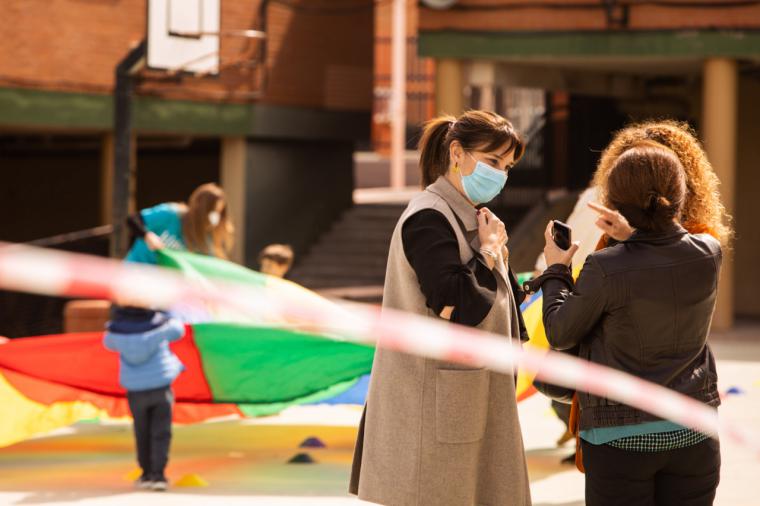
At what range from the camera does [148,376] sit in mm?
7324

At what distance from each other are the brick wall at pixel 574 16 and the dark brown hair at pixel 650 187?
464 inches

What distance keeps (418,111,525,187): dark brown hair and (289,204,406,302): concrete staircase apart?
40.8 feet

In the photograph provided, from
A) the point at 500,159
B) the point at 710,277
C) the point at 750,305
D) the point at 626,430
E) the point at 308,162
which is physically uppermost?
the point at 500,159

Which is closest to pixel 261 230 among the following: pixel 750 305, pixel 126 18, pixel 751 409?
pixel 126 18

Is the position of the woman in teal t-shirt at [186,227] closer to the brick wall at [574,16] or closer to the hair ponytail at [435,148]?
the hair ponytail at [435,148]

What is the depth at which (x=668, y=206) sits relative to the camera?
404 cm

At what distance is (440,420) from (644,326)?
2.38 ft

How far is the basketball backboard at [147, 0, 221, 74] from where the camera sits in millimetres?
14789

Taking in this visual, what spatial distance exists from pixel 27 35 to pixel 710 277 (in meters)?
12.9

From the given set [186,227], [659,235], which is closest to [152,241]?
[186,227]

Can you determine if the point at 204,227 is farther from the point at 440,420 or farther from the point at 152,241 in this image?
the point at 440,420

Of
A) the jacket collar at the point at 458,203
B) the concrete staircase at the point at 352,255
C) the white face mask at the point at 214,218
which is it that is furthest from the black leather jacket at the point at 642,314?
the concrete staircase at the point at 352,255

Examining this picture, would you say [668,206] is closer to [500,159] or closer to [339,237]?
[500,159]

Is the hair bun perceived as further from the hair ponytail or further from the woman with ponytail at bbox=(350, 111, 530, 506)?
the hair ponytail
